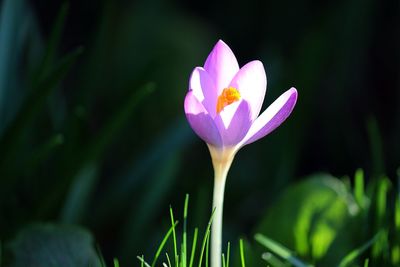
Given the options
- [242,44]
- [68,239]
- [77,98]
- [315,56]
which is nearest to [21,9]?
[77,98]

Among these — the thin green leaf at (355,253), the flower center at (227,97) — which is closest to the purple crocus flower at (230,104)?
the flower center at (227,97)

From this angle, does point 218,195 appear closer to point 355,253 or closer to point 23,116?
point 355,253

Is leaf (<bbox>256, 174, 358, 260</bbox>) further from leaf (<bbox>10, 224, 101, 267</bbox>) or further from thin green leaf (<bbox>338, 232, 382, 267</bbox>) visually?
leaf (<bbox>10, 224, 101, 267</bbox>)

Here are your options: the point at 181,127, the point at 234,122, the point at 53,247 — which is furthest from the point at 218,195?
the point at 181,127

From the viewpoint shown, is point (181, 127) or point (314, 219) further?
point (181, 127)

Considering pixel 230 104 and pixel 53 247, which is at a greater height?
pixel 230 104

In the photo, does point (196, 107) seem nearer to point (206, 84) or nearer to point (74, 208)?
point (206, 84)

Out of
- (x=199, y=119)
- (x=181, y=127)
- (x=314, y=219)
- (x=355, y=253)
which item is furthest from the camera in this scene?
(x=181, y=127)

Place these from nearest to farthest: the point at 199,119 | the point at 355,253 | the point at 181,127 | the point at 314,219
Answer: the point at 199,119 → the point at 355,253 → the point at 314,219 → the point at 181,127
